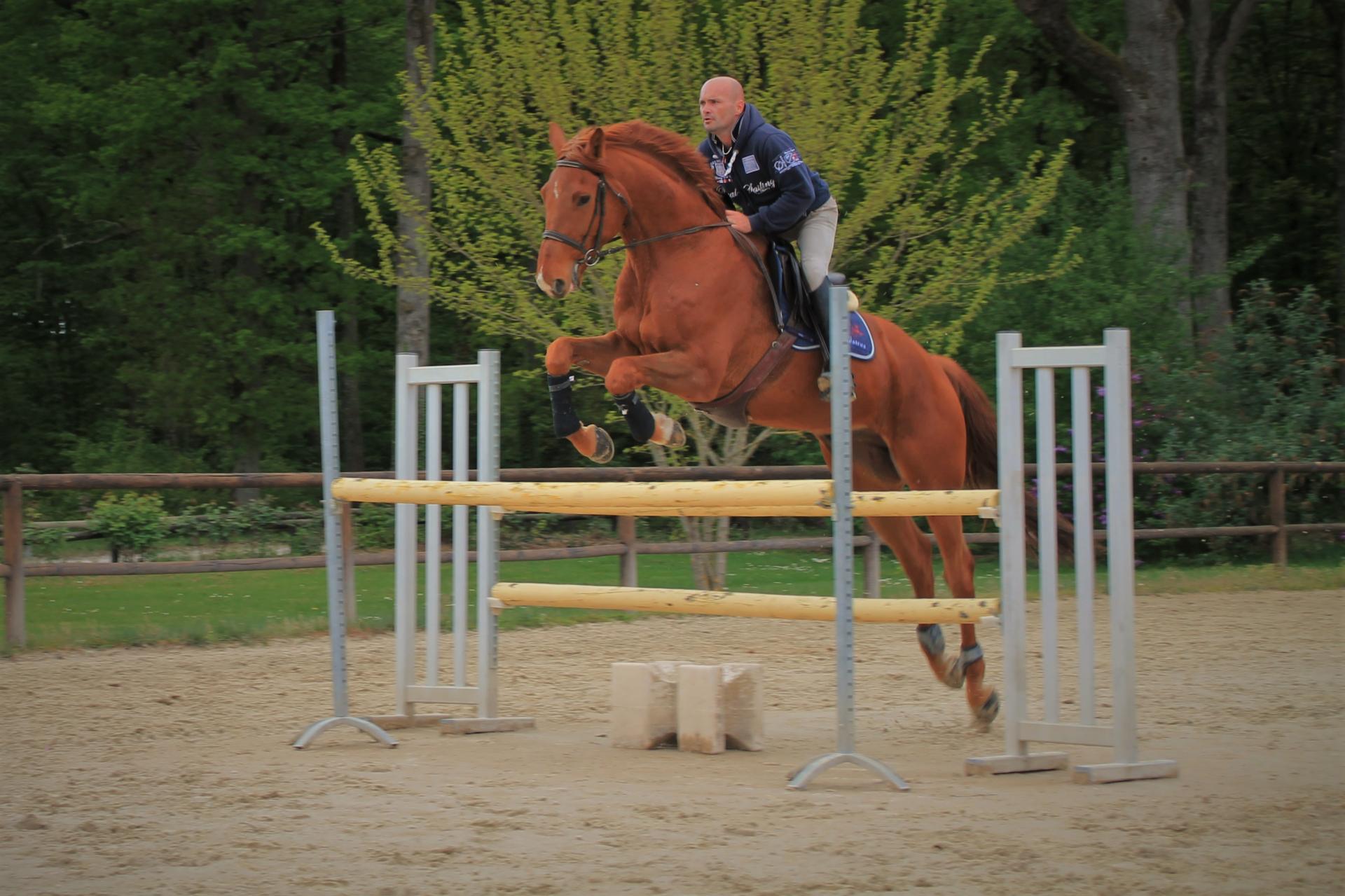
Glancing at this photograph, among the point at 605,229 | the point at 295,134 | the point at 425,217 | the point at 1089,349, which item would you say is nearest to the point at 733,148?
the point at 605,229

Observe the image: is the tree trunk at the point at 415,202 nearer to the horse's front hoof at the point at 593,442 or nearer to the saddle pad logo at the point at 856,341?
the saddle pad logo at the point at 856,341

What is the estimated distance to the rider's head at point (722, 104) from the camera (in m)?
5.35

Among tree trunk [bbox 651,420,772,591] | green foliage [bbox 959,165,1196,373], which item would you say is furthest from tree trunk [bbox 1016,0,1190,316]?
tree trunk [bbox 651,420,772,591]

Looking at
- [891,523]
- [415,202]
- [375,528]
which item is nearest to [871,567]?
[891,523]

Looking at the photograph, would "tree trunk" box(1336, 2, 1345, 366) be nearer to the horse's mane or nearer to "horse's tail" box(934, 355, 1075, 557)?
"horse's tail" box(934, 355, 1075, 557)

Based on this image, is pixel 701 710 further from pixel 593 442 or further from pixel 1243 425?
pixel 1243 425

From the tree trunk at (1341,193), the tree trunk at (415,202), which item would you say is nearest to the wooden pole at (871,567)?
the tree trunk at (415,202)

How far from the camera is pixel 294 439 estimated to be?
875 inches

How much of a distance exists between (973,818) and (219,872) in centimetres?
201

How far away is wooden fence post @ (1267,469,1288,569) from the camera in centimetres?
1221

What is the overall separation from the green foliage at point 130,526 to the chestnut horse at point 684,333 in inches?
290

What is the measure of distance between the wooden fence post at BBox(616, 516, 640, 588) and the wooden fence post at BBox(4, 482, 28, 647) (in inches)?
149

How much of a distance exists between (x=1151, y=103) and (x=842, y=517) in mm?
12617

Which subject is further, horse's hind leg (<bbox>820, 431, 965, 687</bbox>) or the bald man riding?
horse's hind leg (<bbox>820, 431, 965, 687</bbox>)
